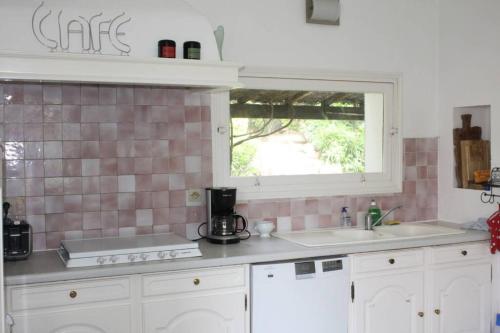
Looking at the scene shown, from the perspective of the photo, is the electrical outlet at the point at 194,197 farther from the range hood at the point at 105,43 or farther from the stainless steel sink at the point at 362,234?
the range hood at the point at 105,43

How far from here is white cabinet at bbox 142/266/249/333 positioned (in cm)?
265

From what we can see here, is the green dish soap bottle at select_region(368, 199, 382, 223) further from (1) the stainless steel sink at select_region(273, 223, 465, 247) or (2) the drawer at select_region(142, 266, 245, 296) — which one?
(2) the drawer at select_region(142, 266, 245, 296)

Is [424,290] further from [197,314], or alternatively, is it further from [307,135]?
[197,314]

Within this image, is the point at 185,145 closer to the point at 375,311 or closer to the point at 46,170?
the point at 46,170

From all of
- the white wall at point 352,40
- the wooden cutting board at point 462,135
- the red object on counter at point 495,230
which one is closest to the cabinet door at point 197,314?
the white wall at point 352,40

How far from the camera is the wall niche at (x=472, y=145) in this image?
3.69 meters

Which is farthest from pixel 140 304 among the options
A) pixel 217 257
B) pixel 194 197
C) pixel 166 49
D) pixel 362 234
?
pixel 362 234

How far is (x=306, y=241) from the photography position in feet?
10.4

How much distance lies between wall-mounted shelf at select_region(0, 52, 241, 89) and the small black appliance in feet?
2.34

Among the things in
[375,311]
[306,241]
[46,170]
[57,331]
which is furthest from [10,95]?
[375,311]

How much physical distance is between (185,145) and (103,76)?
2.57 ft

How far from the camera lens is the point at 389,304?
319cm

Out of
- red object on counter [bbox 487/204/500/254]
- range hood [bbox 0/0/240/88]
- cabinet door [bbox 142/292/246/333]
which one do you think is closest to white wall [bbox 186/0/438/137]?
range hood [bbox 0/0/240/88]

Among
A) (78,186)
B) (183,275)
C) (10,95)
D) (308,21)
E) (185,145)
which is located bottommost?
(183,275)
